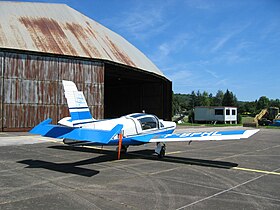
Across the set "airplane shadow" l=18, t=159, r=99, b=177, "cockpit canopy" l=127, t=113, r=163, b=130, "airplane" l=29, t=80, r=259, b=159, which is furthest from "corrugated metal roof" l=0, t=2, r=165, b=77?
"airplane shadow" l=18, t=159, r=99, b=177

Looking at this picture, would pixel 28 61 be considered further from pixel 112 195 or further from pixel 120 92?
pixel 120 92

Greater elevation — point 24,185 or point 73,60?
point 73,60

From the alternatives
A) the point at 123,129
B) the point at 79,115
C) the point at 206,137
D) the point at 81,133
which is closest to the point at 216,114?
the point at 206,137

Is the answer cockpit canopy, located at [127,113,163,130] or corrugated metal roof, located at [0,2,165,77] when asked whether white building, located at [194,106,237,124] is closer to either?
corrugated metal roof, located at [0,2,165,77]

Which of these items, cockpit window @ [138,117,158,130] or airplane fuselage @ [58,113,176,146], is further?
cockpit window @ [138,117,158,130]

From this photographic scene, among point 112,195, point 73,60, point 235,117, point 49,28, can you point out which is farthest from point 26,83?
point 235,117

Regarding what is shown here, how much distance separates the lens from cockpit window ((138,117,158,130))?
13771 millimetres

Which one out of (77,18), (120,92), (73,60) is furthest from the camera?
(120,92)

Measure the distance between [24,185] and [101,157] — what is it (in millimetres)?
5528

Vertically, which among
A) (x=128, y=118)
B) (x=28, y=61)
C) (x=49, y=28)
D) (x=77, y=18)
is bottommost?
(x=128, y=118)

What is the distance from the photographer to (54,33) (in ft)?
107

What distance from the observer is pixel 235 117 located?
66.6 metres

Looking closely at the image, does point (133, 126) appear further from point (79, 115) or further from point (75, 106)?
point (75, 106)

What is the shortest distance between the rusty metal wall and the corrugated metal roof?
1153 mm
